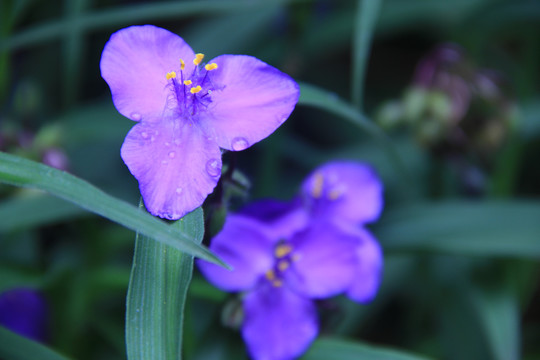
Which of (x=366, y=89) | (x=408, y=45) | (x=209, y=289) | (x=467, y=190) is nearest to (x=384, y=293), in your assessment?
(x=467, y=190)

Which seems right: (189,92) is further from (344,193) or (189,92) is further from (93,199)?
(344,193)

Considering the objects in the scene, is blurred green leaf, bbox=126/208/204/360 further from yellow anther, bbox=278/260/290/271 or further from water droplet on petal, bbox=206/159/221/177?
yellow anther, bbox=278/260/290/271

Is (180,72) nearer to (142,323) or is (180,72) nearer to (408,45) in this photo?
(142,323)

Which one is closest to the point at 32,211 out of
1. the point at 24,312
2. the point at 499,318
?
the point at 24,312

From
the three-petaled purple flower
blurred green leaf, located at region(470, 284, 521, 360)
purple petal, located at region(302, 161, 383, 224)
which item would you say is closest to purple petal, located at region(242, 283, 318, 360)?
the three-petaled purple flower

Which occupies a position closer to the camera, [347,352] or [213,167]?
[213,167]

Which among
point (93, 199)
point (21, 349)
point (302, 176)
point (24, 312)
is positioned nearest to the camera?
point (93, 199)

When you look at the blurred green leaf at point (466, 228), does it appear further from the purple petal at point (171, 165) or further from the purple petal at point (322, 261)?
the purple petal at point (171, 165)
